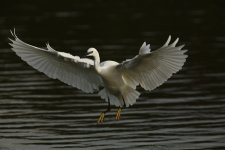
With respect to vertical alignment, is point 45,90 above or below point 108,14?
below

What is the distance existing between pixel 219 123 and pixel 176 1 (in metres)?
20.0

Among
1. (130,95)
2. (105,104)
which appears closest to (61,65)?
(130,95)

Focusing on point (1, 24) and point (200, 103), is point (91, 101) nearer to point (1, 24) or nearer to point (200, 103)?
point (200, 103)

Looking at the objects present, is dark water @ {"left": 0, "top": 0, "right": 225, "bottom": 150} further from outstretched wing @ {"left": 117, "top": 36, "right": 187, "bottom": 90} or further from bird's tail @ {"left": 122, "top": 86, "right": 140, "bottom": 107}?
outstretched wing @ {"left": 117, "top": 36, "right": 187, "bottom": 90}

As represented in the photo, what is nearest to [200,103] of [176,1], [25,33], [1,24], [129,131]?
[129,131]

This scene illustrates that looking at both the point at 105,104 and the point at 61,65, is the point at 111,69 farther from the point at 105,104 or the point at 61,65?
the point at 105,104

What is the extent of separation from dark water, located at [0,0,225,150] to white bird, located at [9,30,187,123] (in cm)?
94

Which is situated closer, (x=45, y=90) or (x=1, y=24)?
(x=45, y=90)

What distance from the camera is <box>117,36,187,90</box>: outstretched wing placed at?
13.8 meters

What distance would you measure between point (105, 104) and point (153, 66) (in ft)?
15.9

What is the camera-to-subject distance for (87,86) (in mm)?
15867

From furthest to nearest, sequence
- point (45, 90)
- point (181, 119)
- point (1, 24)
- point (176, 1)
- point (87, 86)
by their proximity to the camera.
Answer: point (176, 1)
point (1, 24)
point (45, 90)
point (181, 119)
point (87, 86)

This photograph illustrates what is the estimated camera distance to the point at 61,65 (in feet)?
51.1

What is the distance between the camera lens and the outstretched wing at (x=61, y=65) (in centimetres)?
1509
